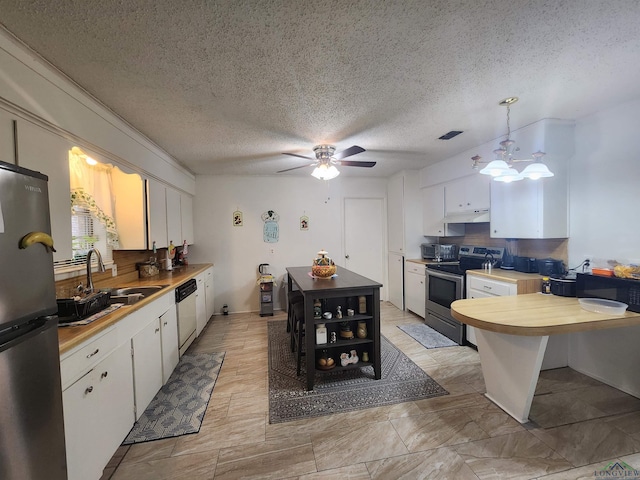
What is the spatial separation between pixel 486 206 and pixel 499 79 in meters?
1.79

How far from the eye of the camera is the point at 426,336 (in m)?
3.38

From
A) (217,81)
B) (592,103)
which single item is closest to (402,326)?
(592,103)

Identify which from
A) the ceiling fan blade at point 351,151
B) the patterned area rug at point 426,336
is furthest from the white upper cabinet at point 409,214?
the ceiling fan blade at point 351,151

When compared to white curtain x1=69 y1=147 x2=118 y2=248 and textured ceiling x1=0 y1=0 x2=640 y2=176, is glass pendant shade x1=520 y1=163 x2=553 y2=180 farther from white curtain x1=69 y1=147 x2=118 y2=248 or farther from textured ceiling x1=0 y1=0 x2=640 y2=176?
white curtain x1=69 y1=147 x2=118 y2=248

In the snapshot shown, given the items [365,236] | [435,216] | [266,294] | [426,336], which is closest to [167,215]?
[266,294]

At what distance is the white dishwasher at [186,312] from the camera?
278cm

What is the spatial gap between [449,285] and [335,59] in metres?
2.89

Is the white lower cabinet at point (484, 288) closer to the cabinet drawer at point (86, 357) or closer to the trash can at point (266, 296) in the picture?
the trash can at point (266, 296)

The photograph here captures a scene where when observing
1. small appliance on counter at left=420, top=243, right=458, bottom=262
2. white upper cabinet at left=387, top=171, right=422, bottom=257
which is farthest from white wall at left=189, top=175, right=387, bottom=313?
small appliance on counter at left=420, top=243, right=458, bottom=262

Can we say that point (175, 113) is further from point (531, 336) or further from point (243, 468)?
point (531, 336)

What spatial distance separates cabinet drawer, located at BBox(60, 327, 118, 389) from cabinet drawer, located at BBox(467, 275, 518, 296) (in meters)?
3.34

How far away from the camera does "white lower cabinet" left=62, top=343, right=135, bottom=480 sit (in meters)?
1.25

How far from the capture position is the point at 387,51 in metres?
1.47

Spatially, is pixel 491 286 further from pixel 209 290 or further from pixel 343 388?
pixel 209 290
